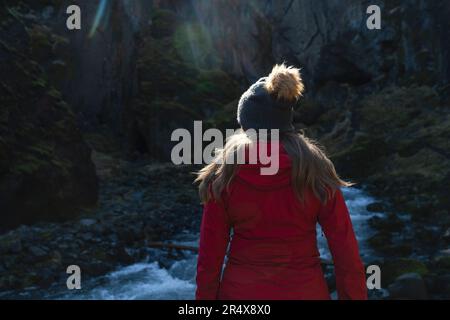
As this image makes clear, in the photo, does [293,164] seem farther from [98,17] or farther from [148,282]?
[98,17]

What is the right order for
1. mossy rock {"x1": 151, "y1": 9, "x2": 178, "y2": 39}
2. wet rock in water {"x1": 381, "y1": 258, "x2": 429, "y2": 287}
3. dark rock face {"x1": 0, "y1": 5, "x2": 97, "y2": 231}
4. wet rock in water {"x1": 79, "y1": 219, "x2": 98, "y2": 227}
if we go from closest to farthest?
wet rock in water {"x1": 381, "y1": 258, "x2": 429, "y2": 287}
dark rock face {"x1": 0, "y1": 5, "x2": 97, "y2": 231}
wet rock in water {"x1": 79, "y1": 219, "x2": 98, "y2": 227}
mossy rock {"x1": 151, "y1": 9, "x2": 178, "y2": 39}

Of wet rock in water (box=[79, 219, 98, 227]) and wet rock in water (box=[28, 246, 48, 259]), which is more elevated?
wet rock in water (box=[79, 219, 98, 227])

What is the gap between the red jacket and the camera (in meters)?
3.16

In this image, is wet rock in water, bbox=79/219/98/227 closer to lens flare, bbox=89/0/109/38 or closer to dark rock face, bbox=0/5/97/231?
dark rock face, bbox=0/5/97/231

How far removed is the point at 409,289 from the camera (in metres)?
9.37

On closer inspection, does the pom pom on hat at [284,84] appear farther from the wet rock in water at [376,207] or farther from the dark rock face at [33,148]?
the wet rock in water at [376,207]

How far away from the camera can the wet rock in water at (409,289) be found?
9.28 metres

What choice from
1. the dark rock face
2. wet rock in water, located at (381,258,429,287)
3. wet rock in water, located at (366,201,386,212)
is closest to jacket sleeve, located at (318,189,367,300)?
wet rock in water, located at (381,258,429,287)

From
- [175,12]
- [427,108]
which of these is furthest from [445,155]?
[175,12]

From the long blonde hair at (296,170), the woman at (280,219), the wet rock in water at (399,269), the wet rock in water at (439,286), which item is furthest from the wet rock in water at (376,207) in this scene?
the long blonde hair at (296,170)

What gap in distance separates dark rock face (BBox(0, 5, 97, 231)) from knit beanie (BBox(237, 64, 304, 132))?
10245 mm

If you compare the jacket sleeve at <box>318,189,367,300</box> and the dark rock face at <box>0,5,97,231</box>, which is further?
the dark rock face at <box>0,5,97,231</box>

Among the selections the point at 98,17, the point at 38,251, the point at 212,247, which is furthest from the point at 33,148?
the point at 212,247

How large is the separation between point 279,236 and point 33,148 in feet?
38.9
